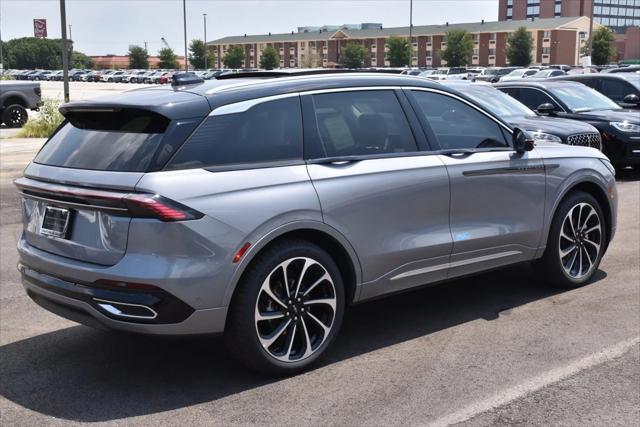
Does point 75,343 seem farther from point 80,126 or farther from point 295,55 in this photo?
point 295,55

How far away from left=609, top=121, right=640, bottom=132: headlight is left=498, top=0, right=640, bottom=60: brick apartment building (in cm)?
13193

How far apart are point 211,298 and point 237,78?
1.71 meters

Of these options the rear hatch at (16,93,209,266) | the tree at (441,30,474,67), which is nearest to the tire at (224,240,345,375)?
the rear hatch at (16,93,209,266)

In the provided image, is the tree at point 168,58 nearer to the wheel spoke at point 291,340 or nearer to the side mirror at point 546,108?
the side mirror at point 546,108

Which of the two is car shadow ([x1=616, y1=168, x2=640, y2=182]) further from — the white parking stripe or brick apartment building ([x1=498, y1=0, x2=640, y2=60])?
brick apartment building ([x1=498, y1=0, x2=640, y2=60])

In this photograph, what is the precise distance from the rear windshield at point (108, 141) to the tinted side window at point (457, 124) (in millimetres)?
2003

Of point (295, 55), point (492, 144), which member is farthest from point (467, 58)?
point (492, 144)

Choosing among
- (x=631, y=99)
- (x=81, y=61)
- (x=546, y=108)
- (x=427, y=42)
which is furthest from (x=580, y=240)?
(x=81, y=61)

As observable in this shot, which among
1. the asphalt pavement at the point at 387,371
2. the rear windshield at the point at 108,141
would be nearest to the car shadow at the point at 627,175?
the asphalt pavement at the point at 387,371

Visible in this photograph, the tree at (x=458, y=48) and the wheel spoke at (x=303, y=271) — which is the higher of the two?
the tree at (x=458, y=48)

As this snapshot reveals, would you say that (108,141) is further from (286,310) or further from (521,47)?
(521,47)

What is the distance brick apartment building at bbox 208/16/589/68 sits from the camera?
4646 inches

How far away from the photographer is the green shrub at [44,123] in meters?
20.7

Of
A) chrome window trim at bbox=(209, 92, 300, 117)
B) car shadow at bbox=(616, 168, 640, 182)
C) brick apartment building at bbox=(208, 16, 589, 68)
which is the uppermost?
brick apartment building at bbox=(208, 16, 589, 68)
